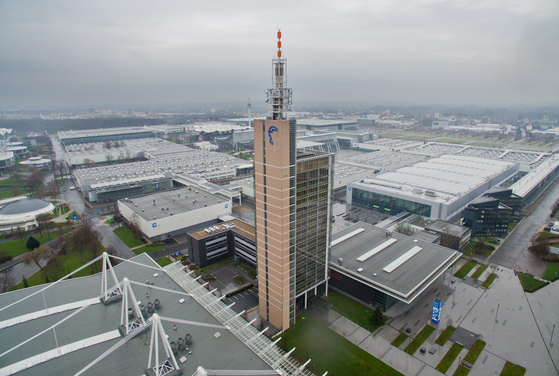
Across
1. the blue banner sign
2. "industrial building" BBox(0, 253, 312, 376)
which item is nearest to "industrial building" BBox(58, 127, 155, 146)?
"industrial building" BBox(0, 253, 312, 376)

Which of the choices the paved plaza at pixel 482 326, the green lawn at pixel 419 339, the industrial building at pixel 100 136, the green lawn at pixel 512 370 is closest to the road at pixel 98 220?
the paved plaza at pixel 482 326

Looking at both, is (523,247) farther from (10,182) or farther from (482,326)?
(10,182)

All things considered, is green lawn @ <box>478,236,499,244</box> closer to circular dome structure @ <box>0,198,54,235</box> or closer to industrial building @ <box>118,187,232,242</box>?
industrial building @ <box>118,187,232,242</box>

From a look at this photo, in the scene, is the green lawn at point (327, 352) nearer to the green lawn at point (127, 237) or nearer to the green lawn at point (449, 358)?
the green lawn at point (449, 358)

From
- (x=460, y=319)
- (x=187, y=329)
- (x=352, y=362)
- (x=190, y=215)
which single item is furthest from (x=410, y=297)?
(x=190, y=215)

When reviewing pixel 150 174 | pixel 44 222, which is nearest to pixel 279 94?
pixel 44 222

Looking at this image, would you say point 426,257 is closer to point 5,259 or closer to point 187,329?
point 187,329
